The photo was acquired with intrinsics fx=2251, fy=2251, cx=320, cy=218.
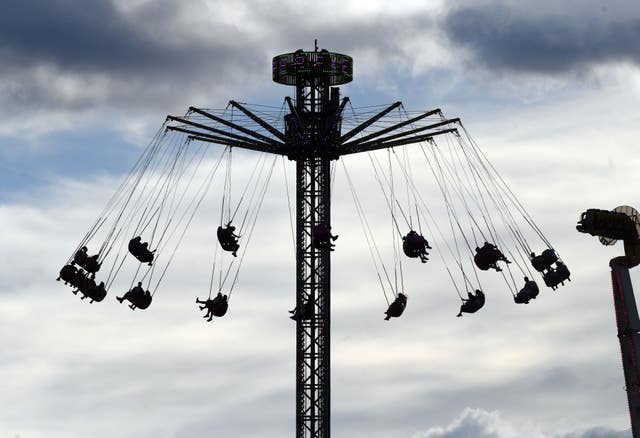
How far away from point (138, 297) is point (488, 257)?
17.9 metres

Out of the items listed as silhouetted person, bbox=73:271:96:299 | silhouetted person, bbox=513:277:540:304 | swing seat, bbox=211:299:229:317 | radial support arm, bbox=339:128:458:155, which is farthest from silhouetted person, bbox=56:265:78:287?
silhouetted person, bbox=513:277:540:304

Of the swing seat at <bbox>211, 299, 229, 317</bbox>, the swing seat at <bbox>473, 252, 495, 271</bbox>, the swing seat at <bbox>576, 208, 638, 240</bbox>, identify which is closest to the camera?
the swing seat at <bbox>576, 208, 638, 240</bbox>

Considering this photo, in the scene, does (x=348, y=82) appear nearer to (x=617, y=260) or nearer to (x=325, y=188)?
(x=325, y=188)

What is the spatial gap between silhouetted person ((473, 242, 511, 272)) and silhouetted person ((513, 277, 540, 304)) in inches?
69.0

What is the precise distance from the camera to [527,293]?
4496 inches

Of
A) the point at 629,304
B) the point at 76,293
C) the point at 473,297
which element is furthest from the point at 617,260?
the point at 76,293

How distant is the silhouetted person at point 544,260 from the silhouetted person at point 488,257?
5.07ft

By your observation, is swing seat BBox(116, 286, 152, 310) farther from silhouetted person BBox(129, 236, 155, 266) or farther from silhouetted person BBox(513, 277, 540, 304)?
silhouetted person BBox(513, 277, 540, 304)

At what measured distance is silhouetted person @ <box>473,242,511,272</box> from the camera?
11344 centimetres

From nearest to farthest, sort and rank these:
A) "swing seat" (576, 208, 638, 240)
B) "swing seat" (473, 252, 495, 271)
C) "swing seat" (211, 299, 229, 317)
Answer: "swing seat" (576, 208, 638, 240) < "swing seat" (473, 252, 495, 271) < "swing seat" (211, 299, 229, 317)

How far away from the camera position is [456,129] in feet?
389

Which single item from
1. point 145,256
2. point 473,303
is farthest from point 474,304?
point 145,256

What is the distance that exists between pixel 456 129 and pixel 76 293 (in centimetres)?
2166

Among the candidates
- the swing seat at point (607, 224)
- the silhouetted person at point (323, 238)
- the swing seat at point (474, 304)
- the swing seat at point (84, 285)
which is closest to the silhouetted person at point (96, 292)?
the swing seat at point (84, 285)
